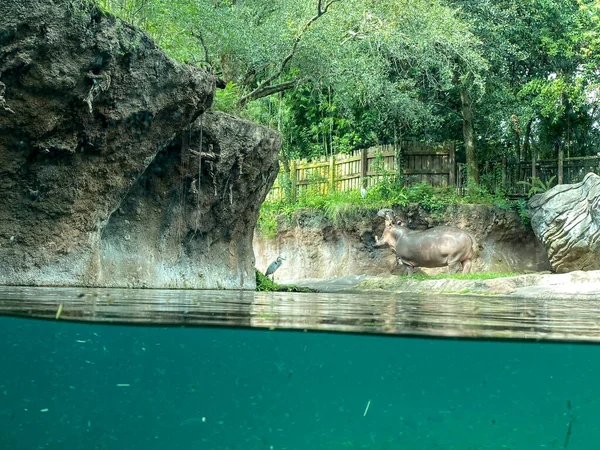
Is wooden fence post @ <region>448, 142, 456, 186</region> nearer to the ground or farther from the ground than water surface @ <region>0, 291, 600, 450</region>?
farther from the ground

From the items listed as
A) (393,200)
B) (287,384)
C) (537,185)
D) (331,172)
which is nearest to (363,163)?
(331,172)

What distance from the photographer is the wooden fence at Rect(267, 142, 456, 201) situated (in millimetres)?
27078

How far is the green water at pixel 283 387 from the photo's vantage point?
8.12 metres

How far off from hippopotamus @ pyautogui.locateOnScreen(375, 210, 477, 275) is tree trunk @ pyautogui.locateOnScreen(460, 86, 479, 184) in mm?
4055

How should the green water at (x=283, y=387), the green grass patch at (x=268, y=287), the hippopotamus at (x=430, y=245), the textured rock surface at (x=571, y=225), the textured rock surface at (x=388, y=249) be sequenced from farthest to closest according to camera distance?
the textured rock surface at (x=388, y=249) → the hippopotamus at (x=430, y=245) → the textured rock surface at (x=571, y=225) → the green grass patch at (x=268, y=287) → the green water at (x=283, y=387)

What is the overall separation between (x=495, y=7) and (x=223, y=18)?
12.9 m

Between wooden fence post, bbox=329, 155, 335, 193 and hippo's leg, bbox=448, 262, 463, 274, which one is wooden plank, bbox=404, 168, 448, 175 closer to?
wooden fence post, bbox=329, 155, 335, 193

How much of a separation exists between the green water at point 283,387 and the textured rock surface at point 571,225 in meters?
11.0

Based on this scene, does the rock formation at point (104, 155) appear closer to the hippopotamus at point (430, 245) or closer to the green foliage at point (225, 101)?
the green foliage at point (225, 101)

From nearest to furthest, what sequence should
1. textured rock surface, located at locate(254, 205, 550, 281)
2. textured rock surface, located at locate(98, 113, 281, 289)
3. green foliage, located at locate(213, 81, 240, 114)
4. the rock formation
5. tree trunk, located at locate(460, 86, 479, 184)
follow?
the rock formation, textured rock surface, located at locate(98, 113, 281, 289), green foliage, located at locate(213, 81, 240, 114), textured rock surface, located at locate(254, 205, 550, 281), tree trunk, located at locate(460, 86, 479, 184)

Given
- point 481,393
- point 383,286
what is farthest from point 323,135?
point 481,393

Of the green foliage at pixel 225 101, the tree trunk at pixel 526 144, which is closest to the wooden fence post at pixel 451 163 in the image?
the tree trunk at pixel 526 144

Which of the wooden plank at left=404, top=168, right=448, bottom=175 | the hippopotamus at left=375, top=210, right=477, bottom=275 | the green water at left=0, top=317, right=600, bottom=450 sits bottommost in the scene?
the green water at left=0, top=317, right=600, bottom=450

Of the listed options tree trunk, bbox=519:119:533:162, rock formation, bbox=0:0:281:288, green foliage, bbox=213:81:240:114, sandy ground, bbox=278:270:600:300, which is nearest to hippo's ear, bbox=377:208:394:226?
sandy ground, bbox=278:270:600:300
